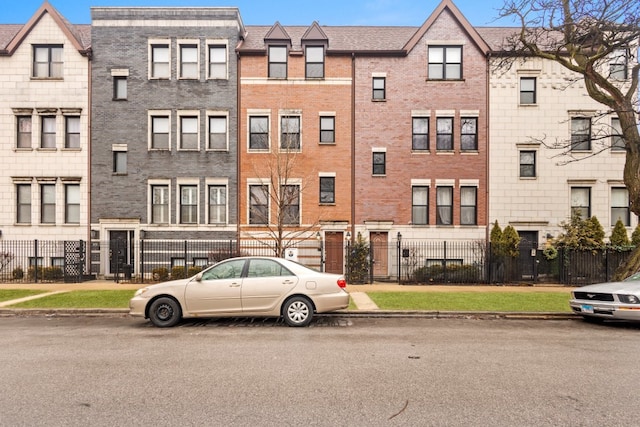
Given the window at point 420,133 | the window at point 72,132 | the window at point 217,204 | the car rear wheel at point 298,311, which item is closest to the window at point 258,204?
the window at point 217,204

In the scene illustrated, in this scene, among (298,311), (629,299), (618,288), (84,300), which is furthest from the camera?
(84,300)

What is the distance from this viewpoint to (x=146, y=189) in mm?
20828

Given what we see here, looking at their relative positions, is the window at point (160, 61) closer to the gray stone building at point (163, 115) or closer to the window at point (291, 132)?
the gray stone building at point (163, 115)

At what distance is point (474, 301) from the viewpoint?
1262 centimetres

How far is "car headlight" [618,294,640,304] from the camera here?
9052 mm

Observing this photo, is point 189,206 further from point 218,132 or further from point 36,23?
point 36,23

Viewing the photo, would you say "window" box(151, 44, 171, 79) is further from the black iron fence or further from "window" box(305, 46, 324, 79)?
the black iron fence

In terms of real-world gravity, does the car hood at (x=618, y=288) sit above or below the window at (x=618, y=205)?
below

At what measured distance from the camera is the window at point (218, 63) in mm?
21000

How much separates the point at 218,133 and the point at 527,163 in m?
15.7

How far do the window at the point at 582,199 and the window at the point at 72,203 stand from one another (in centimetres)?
2483

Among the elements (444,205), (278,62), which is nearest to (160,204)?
(278,62)

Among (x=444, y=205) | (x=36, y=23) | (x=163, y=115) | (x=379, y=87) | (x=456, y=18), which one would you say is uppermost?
(x=456, y=18)

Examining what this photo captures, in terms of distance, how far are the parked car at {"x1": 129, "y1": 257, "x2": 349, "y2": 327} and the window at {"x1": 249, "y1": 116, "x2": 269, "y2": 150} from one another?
12.7 meters
